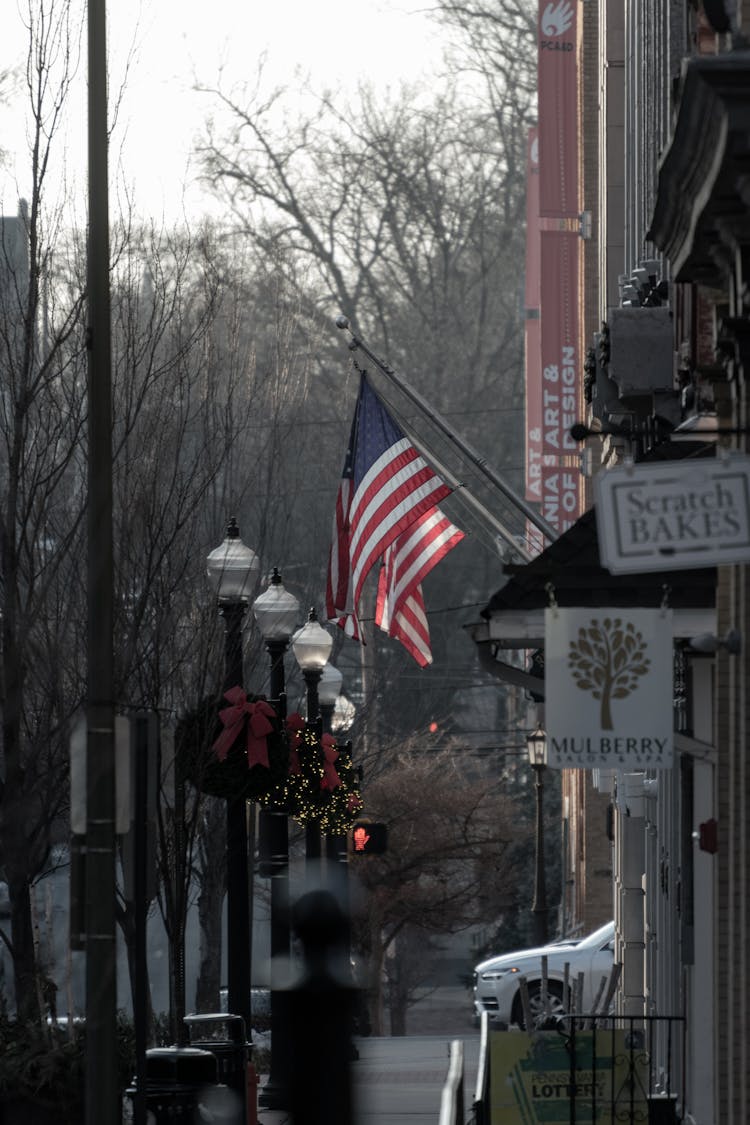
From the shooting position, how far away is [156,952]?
44.2 meters

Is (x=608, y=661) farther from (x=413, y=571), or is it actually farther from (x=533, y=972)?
(x=533, y=972)

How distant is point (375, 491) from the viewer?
17.8m

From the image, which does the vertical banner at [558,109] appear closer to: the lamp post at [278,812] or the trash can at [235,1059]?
the lamp post at [278,812]

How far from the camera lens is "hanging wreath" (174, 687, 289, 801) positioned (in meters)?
17.4

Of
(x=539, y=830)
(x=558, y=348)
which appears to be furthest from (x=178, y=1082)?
(x=558, y=348)

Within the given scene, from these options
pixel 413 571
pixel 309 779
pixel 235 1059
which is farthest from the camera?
pixel 309 779

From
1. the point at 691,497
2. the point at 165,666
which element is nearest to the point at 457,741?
the point at 165,666

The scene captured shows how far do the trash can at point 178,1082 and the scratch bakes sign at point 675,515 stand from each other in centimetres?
638

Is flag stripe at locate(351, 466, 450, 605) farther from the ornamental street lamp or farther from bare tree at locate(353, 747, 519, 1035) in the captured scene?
bare tree at locate(353, 747, 519, 1035)

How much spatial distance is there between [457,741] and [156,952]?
801 centimetres

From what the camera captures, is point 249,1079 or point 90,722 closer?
point 90,722

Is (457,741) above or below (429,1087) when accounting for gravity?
above

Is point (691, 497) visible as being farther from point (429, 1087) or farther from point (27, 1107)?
point (429, 1087)

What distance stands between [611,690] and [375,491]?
7822mm
